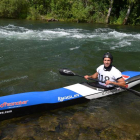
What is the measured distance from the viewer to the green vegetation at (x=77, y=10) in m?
18.3

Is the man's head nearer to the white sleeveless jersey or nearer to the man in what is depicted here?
the man

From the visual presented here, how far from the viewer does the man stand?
3.86 m

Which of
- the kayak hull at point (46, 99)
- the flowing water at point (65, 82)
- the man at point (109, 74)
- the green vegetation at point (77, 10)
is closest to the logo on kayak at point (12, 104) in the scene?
the kayak hull at point (46, 99)

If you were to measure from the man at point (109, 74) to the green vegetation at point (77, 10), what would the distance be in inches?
584

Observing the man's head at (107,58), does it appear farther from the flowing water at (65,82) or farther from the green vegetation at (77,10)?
the green vegetation at (77,10)

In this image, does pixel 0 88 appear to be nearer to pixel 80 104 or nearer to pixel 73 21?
pixel 80 104

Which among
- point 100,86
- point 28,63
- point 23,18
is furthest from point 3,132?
point 23,18

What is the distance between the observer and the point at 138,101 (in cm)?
427

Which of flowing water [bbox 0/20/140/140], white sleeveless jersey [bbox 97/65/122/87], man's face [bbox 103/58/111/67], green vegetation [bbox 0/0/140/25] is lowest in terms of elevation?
flowing water [bbox 0/20/140/140]

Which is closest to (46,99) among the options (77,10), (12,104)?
(12,104)

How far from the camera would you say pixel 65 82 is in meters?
5.17

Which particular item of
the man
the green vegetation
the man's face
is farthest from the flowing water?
the green vegetation

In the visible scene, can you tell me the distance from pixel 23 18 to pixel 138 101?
1909 centimetres

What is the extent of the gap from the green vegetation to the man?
1484cm
